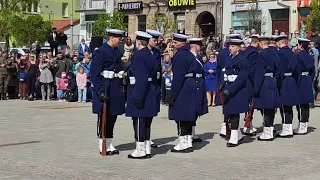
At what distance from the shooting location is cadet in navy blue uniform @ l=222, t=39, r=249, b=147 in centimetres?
1226

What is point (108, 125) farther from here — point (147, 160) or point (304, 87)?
point (304, 87)

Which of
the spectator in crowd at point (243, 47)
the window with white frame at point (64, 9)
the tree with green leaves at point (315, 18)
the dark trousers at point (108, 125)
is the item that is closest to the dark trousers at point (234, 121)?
the spectator in crowd at point (243, 47)

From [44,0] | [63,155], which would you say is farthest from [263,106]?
[44,0]

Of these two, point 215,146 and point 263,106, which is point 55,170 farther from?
point 263,106

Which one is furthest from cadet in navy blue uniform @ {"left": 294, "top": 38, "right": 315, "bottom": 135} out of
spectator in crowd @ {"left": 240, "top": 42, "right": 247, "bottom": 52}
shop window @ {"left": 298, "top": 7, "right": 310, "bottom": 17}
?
shop window @ {"left": 298, "top": 7, "right": 310, "bottom": 17}

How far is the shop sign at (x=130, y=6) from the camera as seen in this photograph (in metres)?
48.9

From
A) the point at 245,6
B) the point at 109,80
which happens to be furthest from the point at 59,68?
the point at 245,6

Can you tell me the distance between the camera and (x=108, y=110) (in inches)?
442

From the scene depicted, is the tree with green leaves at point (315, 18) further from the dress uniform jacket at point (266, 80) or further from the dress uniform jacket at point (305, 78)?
the dress uniform jacket at point (266, 80)

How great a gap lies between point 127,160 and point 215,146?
239 cm

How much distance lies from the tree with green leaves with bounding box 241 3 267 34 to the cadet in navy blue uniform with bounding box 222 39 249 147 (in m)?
27.0

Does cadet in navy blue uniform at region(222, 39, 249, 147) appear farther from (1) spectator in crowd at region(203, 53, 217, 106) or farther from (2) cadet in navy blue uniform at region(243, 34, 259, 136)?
(1) spectator in crowd at region(203, 53, 217, 106)

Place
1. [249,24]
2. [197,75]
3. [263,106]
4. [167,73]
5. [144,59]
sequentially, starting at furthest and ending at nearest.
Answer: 1. [249,24]
2. [167,73]
3. [263,106]
4. [197,75]
5. [144,59]

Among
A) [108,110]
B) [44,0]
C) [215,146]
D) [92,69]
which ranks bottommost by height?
[215,146]
